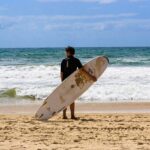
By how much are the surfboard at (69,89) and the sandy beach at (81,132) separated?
222mm

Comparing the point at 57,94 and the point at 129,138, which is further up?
the point at 57,94

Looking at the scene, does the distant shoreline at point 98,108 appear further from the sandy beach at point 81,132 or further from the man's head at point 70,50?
the man's head at point 70,50

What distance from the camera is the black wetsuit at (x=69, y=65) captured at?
366 inches

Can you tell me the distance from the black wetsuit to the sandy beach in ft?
3.08

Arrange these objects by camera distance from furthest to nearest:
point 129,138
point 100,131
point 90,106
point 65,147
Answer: point 90,106 < point 100,131 < point 129,138 < point 65,147

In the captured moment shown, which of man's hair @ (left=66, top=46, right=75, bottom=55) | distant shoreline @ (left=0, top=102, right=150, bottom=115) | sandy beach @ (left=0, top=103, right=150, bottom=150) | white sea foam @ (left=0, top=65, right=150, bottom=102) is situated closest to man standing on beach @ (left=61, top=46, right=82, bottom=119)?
man's hair @ (left=66, top=46, right=75, bottom=55)

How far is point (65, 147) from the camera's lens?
6.45 m

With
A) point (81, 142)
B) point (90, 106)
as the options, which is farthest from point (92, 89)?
point (81, 142)

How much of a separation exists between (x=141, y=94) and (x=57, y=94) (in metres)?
5.23

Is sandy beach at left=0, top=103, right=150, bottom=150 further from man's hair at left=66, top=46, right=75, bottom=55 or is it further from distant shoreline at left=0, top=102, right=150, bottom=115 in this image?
man's hair at left=66, top=46, right=75, bottom=55

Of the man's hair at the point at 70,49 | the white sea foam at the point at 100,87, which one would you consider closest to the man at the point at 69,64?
the man's hair at the point at 70,49

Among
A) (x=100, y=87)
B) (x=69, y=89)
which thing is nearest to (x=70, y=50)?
(x=69, y=89)

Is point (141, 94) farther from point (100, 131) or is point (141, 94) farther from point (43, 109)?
point (100, 131)

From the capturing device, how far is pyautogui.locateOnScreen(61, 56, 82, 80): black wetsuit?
9289mm
